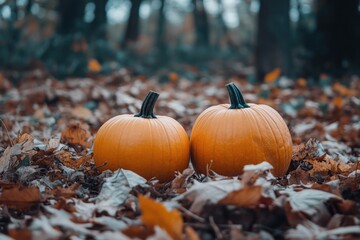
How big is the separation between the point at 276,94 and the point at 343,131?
2074 millimetres

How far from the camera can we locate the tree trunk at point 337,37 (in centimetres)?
845

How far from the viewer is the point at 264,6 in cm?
810

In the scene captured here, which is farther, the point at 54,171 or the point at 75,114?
the point at 75,114

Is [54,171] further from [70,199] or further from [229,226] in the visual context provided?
[229,226]

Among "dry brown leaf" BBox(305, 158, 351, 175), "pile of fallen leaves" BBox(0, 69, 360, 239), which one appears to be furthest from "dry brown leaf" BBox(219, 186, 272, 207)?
"dry brown leaf" BBox(305, 158, 351, 175)

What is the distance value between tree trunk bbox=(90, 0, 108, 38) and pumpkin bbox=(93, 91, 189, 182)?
7.36 m

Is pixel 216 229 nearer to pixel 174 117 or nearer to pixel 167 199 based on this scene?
pixel 167 199

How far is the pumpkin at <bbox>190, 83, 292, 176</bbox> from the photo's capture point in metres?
2.41

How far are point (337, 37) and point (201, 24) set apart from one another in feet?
26.9

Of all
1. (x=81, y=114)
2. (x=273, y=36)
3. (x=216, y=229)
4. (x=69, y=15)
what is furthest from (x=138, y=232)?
(x=69, y=15)

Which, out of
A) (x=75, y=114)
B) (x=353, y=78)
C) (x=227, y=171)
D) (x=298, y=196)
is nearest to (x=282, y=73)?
(x=353, y=78)

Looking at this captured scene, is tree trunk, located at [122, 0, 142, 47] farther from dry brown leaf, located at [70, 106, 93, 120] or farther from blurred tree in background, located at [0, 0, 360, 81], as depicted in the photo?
dry brown leaf, located at [70, 106, 93, 120]

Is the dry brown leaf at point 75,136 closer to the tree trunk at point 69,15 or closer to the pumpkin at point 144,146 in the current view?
the pumpkin at point 144,146

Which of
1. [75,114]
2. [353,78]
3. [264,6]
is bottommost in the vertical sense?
[353,78]
